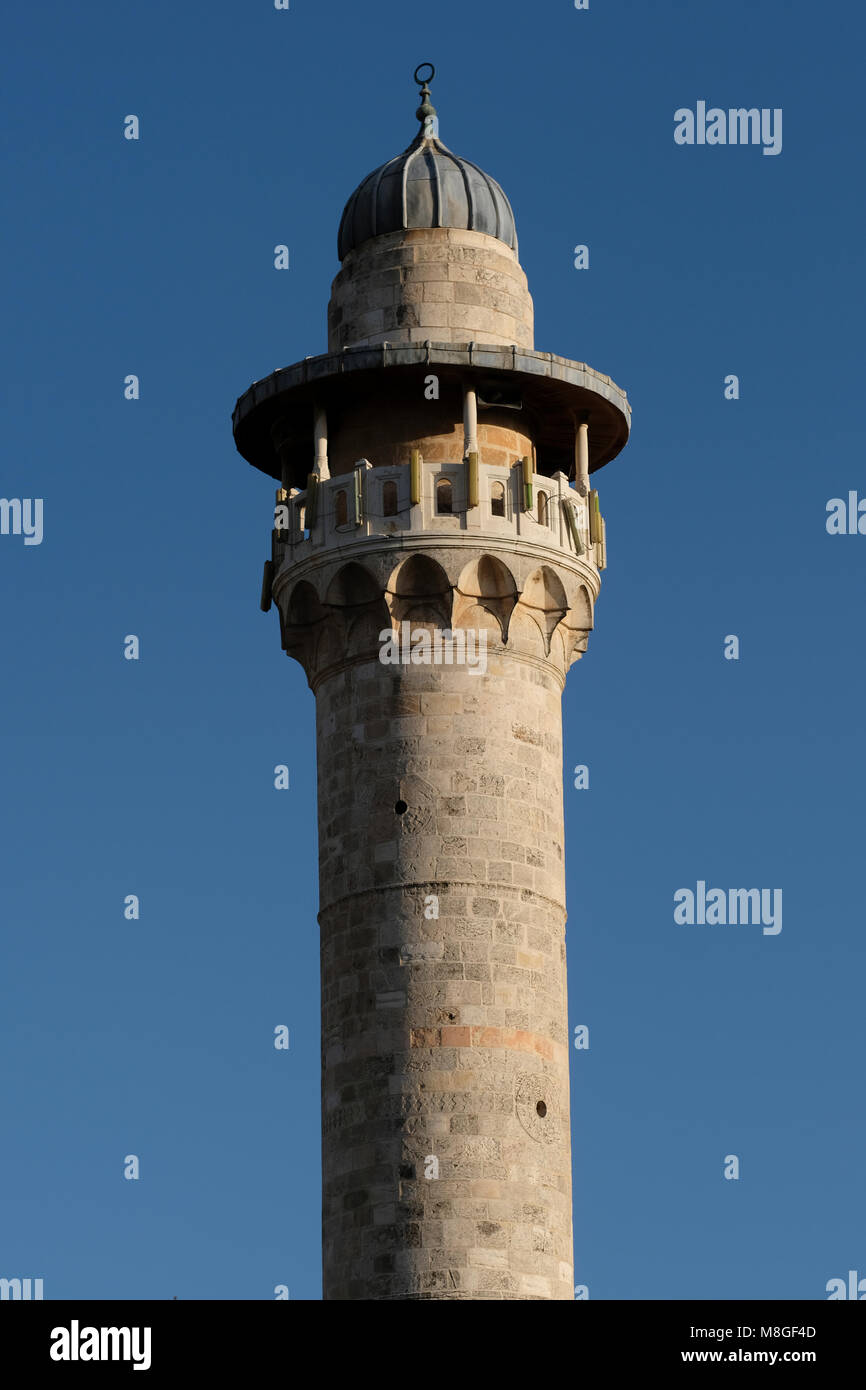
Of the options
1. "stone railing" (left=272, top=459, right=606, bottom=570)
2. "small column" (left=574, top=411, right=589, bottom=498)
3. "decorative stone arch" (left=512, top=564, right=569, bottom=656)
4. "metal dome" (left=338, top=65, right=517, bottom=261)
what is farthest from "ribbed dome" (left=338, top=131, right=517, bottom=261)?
"decorative stone arch" (left=512, top=564, right=569, bottom=656)

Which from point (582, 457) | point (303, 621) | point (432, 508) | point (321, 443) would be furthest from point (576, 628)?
point (321, 443)

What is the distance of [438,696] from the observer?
51344mm

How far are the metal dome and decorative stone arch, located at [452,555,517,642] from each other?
5900 mm

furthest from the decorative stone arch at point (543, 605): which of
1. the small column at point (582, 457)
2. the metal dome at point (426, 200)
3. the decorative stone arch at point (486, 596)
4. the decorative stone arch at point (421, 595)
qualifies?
the metal dome at point (426, 200)

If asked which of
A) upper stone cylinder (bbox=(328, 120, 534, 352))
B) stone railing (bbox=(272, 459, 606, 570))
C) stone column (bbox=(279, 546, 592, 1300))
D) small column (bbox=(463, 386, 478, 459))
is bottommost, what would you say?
stone column (bbox=(279, 546, 592, 1300))

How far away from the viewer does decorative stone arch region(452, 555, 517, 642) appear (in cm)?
5197

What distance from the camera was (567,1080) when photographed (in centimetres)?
5109

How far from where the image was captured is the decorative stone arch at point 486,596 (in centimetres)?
5197

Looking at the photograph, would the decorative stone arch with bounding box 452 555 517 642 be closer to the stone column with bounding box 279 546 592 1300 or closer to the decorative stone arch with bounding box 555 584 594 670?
the stone column with bounding box 279 546 592 1300

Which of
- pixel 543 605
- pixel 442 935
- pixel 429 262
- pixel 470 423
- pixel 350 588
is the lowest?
pixel 442 935

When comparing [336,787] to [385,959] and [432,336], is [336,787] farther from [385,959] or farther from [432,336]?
[432,336]

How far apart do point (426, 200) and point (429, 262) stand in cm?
110

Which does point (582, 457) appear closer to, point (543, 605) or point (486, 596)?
point (543, 605)
